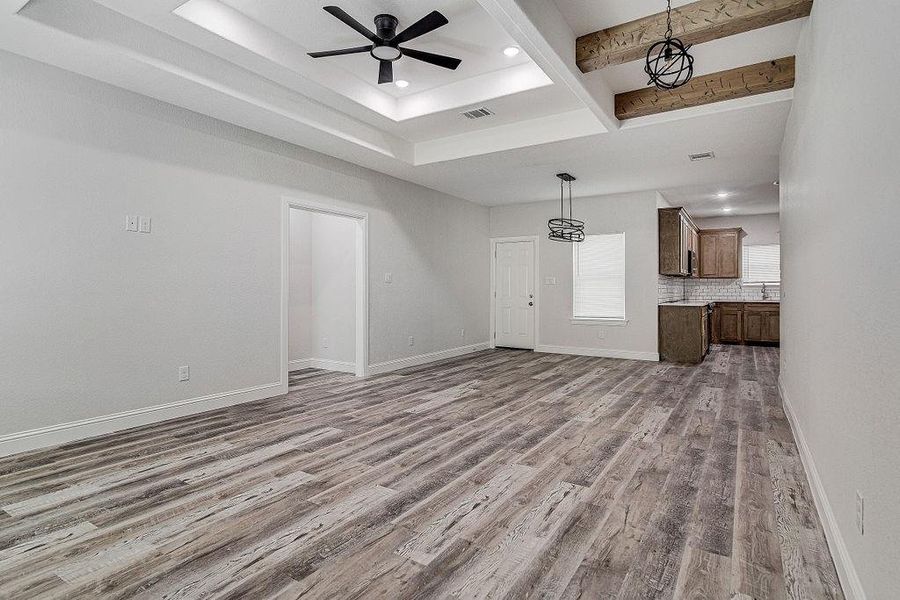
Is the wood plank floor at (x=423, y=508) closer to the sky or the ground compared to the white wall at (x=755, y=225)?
closer to the ground

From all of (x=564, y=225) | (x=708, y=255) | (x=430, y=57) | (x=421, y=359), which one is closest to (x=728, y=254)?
(x=708, y=255)

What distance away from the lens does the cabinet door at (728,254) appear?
9.91m

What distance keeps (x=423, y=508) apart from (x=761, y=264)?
10295 millimetres

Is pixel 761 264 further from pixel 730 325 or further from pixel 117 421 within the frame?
pixel 117 421

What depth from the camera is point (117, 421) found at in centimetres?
380

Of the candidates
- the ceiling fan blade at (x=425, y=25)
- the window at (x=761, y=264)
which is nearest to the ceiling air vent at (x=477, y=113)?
the ceiling fan blade at (x=425, y=25)

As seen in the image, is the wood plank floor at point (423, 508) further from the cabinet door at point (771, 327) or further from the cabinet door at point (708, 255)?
the cabinet door at point (708, 255)

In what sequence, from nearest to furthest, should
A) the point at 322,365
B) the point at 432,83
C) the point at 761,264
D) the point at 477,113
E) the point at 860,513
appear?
the point at 860,513, the point at 432,83, the point at 477,113, the point at 322,365, the point at 761,264

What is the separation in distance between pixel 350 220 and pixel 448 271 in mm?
2016

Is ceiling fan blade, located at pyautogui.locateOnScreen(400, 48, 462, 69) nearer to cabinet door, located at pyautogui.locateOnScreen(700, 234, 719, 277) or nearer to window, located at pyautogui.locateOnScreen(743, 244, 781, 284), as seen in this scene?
cabinet door, located at pyautogui.locateOnScreen(700, 234, 719, 277)

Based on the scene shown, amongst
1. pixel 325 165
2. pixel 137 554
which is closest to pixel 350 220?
pixel 325 165

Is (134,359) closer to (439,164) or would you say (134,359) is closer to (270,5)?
(270,5)

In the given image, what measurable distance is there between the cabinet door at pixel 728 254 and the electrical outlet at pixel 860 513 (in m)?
9.49

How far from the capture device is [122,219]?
3863 millimetres
